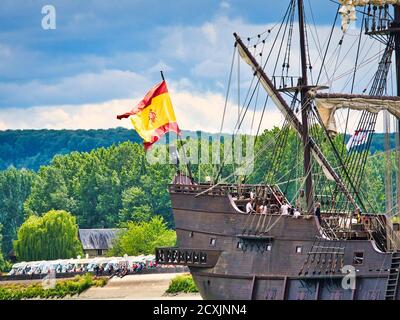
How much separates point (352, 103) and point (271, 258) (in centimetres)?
976

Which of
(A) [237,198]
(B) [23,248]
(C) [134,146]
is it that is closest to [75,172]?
(C) [134,146]

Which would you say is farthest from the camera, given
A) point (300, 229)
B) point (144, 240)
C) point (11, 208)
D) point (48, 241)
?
point (11, 208)

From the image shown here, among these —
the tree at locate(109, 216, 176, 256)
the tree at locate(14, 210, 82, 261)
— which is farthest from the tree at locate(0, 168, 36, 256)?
the tree at locate(109, 216, 176, 256)

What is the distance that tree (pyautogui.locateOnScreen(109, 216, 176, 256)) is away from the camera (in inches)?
5615

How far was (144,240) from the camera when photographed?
144250mm

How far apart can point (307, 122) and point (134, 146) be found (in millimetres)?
88940

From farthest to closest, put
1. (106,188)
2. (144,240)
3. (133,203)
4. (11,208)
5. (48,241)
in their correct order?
(11,208) < (106,188) < (133,203) < (48,241) < (144,240)

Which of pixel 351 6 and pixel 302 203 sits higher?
pixel 351 6

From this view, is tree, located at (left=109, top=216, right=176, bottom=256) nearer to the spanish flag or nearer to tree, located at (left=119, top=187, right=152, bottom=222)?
tree, located at (left=119, top=187, right=152, bottom=222)

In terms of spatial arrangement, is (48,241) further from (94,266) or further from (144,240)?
(94,266)

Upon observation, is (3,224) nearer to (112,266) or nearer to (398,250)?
(112,266)

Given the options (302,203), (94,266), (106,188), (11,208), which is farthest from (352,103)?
(11,208)

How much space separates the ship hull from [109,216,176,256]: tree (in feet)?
164

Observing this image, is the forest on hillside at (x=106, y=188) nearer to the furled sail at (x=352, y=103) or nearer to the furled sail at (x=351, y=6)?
the furled sail at (x=352, y=103)
